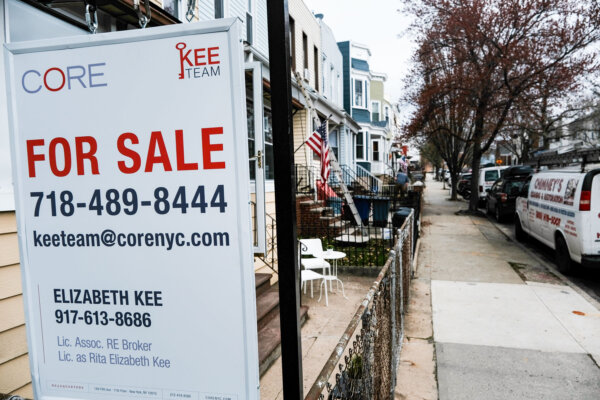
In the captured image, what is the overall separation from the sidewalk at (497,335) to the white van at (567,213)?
0.62 meters

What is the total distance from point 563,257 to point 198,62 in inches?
355

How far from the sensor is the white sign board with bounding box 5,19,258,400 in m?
1.49

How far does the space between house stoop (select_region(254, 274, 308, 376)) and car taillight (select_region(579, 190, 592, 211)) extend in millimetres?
5154

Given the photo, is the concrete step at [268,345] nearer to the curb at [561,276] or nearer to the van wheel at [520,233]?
the curb at [561,276]

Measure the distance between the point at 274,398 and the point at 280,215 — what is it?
3.11 m

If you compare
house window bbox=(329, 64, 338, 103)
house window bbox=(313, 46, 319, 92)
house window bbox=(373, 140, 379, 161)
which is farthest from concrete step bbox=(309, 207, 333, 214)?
house window bbox=(373, 140, 379, 161)

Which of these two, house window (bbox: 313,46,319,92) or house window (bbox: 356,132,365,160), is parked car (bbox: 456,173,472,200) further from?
house window (bbox: 313,46,319,92)

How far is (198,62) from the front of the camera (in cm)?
Answer: 148

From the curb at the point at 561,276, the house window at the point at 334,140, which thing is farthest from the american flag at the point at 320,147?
the house window at the point at 334,140

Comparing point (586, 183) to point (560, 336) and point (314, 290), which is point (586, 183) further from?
point (314, 290)

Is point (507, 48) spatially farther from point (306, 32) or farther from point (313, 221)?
point (313, 221)

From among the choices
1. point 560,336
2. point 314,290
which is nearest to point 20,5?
point 314,290

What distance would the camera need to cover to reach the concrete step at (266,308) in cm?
510

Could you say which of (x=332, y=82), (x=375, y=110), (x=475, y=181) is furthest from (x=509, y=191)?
(x=375, y=110)
